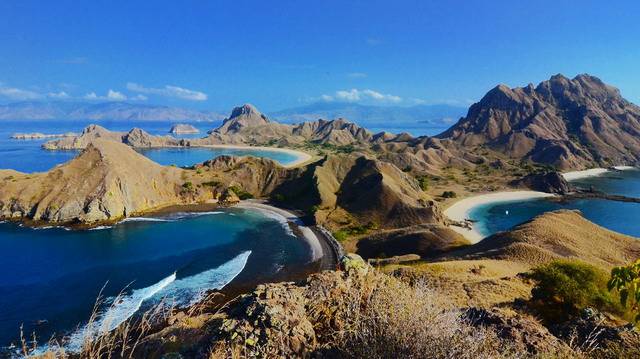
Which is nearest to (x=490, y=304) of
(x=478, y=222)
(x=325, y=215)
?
(x=325, y=215)

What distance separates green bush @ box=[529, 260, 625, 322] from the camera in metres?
25.7

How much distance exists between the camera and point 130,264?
49.9m

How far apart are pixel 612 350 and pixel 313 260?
42.0 m

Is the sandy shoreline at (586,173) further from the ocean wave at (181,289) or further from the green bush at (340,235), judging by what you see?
the ocean wave at (181,289)

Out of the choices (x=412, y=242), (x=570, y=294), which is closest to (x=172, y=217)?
(x=412, y=242)

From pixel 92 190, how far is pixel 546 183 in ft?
376

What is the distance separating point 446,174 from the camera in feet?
436

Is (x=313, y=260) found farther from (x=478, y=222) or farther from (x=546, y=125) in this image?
(x=546, y=125)

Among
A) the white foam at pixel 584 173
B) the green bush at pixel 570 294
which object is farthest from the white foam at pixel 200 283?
the white foam at pixel 584 173

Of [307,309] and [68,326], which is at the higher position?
[307,309]

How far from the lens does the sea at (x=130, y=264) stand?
37312 millimetres

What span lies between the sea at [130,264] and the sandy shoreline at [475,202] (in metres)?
33.2

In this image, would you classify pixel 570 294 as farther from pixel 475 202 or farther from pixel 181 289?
pixel 475 202

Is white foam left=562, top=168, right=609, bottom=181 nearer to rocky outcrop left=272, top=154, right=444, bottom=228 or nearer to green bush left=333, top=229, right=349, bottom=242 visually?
rocky outcrop left=272, top=154, right=444, bottom=228
